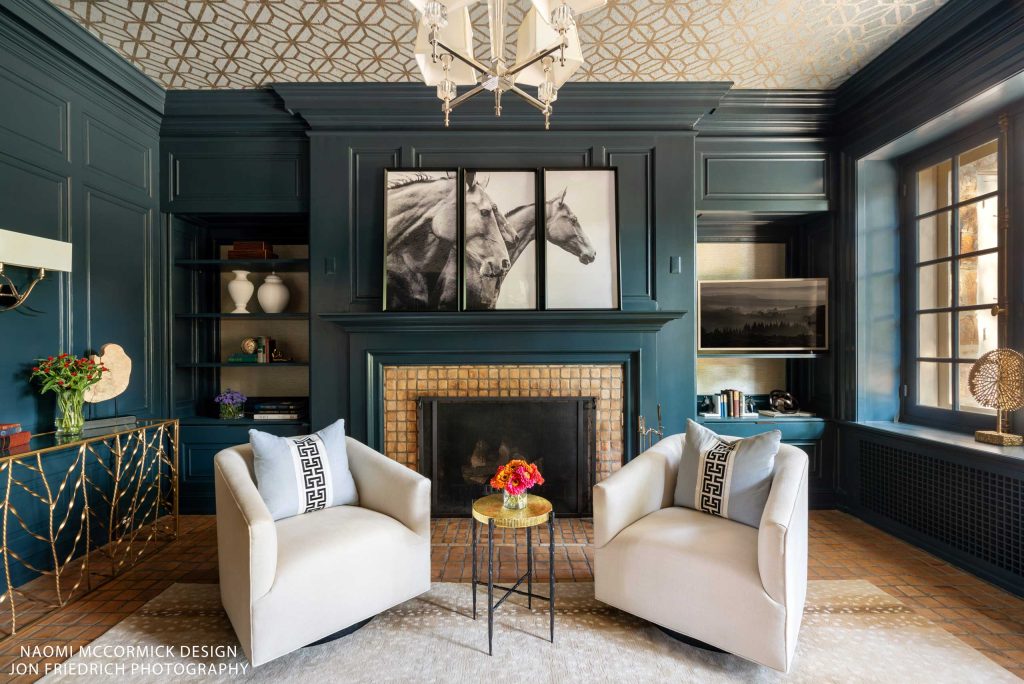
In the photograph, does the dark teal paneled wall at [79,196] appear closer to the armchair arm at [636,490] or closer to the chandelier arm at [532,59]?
the chandelier arm at [532,59]

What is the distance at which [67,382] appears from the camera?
252 centimetres

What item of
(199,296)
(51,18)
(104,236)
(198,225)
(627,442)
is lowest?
(627,442)

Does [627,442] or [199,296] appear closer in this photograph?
[627,442]

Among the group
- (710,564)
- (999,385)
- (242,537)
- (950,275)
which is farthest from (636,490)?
(950,275)

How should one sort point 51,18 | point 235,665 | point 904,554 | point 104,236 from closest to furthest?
point 235,665
point 51,18
point 904,554
point 104,236

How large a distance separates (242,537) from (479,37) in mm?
2798

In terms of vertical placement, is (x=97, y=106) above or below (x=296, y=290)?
above

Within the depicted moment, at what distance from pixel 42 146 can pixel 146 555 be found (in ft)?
7.69

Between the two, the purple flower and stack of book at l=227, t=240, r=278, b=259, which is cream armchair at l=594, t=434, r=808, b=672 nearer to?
the purple flower

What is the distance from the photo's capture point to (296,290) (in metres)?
3.94

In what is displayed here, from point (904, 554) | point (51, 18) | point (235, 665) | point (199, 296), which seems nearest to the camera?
point (235, 665)

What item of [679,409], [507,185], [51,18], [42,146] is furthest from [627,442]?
[51,18]

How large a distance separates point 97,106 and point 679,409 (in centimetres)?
419

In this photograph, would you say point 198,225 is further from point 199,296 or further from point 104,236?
point 104,236
